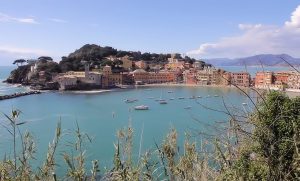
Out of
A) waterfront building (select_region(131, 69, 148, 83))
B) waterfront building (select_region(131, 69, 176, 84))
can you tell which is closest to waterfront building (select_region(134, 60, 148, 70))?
waterfront building (select_region(131, 69, 176, 84))

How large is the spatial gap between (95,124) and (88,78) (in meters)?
20.9

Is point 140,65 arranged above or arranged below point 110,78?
above

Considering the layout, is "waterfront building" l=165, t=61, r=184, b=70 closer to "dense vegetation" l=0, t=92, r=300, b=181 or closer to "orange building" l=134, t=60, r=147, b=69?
"orange building" l=134, t=60, r=147, b=69

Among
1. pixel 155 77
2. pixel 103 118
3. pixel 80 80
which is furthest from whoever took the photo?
pixel 155 77

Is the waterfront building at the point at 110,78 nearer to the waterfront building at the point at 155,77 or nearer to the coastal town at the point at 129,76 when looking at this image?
the coastal town at the point at 129,76

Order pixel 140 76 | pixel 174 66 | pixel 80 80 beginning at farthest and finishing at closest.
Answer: pixel 174 66 → pixel 140 76 → pixel 80 80

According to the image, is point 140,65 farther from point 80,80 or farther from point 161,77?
point 80,80

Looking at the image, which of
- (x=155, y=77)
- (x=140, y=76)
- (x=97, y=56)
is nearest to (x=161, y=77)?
(x=155, y=77)

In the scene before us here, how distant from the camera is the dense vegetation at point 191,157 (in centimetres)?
120

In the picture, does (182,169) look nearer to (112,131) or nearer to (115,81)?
(112,131)

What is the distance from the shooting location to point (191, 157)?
5.15 feet

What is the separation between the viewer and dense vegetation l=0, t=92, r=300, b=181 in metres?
1.20

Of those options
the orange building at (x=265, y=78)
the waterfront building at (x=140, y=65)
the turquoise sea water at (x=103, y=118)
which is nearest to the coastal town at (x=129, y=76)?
the waterfront building at (x=140, y=65)

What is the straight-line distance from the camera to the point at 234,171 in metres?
1.54
